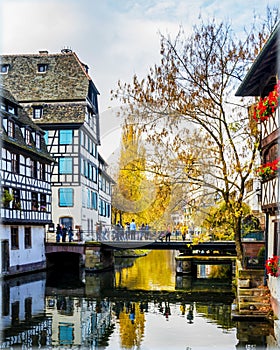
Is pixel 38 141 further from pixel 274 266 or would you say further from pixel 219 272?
pixel 274 266

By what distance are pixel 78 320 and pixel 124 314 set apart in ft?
5.03

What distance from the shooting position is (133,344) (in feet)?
33.7

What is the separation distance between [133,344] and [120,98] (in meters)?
5.65

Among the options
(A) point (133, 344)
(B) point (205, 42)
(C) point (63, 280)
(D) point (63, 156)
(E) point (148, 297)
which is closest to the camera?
(A) point (133, 344)

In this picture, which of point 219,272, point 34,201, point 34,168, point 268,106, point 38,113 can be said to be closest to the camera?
point 268,106

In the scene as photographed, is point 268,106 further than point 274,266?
Yes

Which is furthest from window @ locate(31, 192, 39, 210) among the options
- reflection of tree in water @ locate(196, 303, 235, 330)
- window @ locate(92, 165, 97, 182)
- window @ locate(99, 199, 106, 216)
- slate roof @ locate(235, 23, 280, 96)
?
slate roof @ locate(235, 23, 280, 96)

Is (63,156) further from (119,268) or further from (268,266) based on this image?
(268,266)

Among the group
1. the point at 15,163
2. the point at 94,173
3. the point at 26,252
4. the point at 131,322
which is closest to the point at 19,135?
the point at 15,163

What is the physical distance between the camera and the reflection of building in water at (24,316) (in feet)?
34.5

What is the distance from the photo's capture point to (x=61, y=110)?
3012cm

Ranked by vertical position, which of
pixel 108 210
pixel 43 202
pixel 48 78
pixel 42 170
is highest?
pixel 48 78

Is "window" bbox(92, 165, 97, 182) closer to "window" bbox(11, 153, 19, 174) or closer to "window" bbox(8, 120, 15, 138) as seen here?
"window" bbox(11, 153, 19, 174)

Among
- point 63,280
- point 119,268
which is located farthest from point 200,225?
point 119,268
